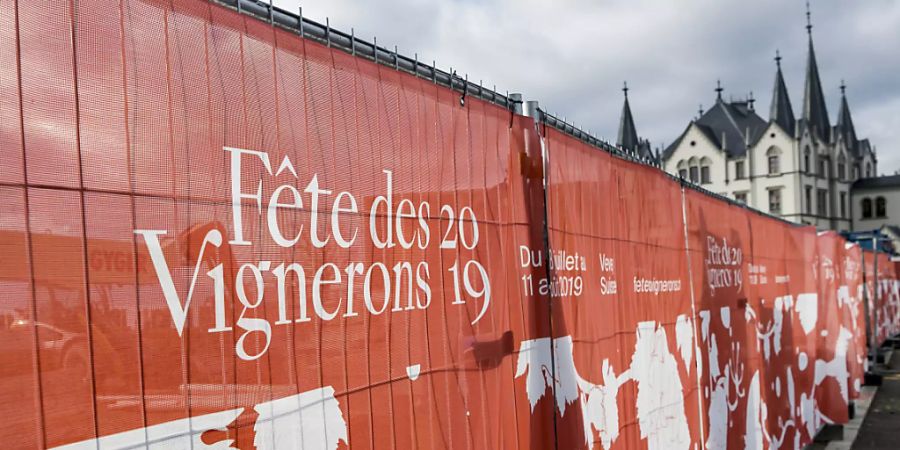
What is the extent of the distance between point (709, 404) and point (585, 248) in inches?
96.5

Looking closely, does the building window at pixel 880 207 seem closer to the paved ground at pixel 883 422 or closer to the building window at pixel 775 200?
the building window at pixel 775 200

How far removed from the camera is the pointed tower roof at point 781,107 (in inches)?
2418

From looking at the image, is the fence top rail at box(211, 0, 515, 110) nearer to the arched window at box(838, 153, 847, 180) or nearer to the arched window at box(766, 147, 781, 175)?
the arched window at box(766, 147, 781, 175)

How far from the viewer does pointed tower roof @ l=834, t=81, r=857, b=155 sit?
7288cm

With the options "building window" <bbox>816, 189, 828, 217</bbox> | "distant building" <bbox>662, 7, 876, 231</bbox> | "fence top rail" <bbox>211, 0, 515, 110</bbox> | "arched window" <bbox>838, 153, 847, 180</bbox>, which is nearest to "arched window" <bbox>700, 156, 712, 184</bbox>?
"distant building" <bbox>662, 7, 876, 231</bbox>

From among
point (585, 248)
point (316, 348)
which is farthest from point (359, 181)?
point (585, 248)

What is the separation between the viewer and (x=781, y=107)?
62.3 metres

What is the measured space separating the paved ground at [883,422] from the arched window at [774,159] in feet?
155

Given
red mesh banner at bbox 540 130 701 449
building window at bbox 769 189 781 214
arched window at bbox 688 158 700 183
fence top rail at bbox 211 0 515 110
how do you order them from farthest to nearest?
arched window at bbox 688 158 700 183 → building window at bbox 769 189 781 214 → red mesh banner at bbox 540 130 701 449 → fence top rail at bbox 211 0 515 110

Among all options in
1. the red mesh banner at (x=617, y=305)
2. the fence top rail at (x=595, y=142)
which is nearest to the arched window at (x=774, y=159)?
the fence top rail at (x=595, y=142)

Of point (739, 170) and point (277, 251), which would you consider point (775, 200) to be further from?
point (277, 251)

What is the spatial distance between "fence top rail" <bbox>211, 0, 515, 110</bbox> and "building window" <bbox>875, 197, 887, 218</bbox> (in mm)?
75775

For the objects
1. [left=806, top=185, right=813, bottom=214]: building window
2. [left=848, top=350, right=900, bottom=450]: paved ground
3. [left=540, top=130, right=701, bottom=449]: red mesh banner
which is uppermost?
[left=806, top=185, right=813, bottom=214]: building window

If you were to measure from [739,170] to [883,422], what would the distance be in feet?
175
